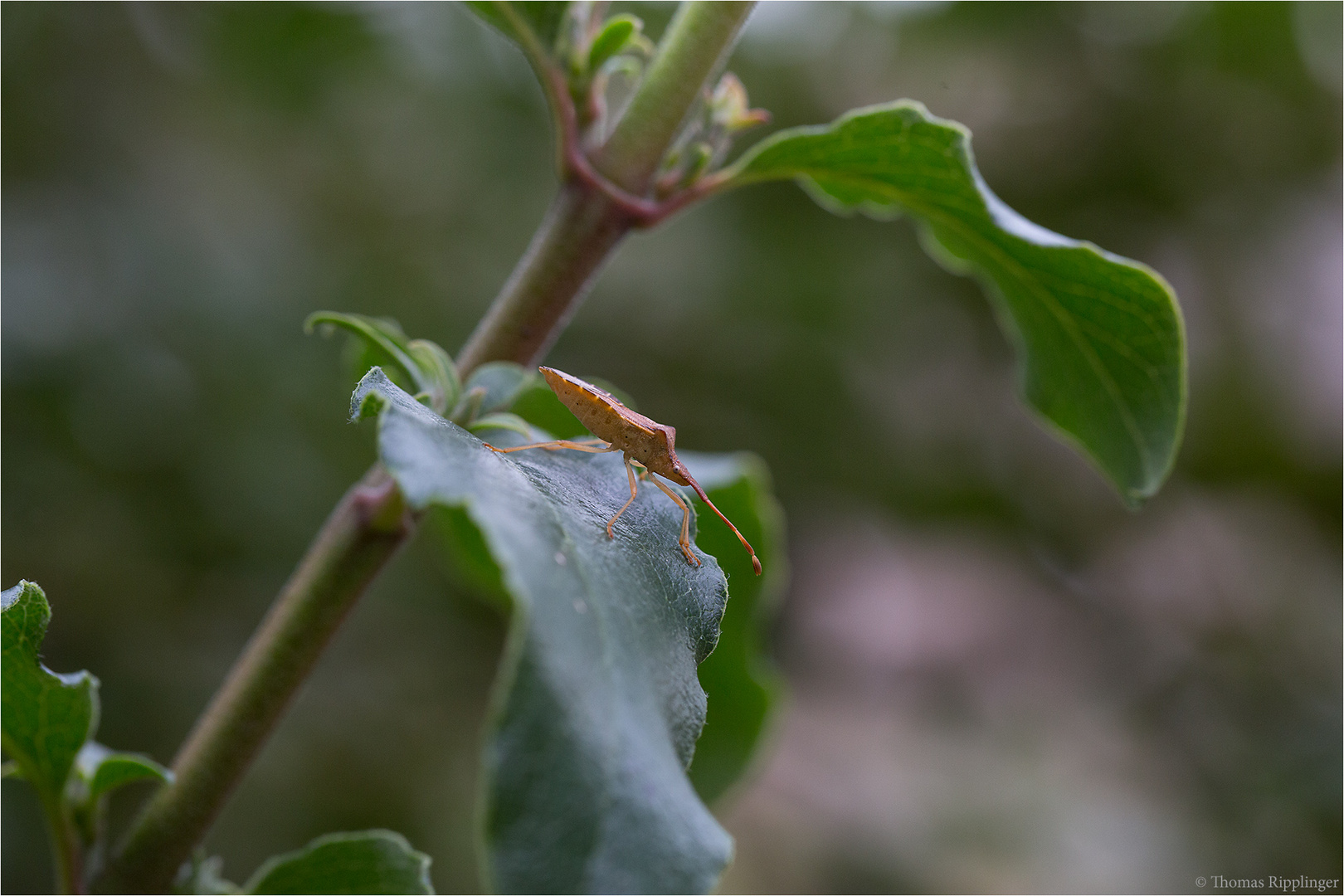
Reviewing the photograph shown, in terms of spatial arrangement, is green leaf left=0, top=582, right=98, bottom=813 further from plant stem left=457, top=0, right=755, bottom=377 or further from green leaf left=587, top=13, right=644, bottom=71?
green leaf left=587, top=13, right=644, bottom=71

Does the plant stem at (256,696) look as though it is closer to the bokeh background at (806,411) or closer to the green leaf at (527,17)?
the green leaf at (527,17)

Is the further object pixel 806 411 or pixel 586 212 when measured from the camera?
pixel 806 411

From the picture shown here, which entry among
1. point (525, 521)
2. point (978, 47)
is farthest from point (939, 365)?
point (525, 521)

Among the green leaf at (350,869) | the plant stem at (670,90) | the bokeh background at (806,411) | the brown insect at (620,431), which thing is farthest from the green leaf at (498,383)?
the bokeh background at (806,411)

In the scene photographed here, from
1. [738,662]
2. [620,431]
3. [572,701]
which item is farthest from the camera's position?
[738,662]

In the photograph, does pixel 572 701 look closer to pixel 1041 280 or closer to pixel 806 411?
pixel 1041 280

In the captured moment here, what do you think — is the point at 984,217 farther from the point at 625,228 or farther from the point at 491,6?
the point at 491,6

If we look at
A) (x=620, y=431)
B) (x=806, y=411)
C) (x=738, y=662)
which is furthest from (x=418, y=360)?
(x=806, y=411)
